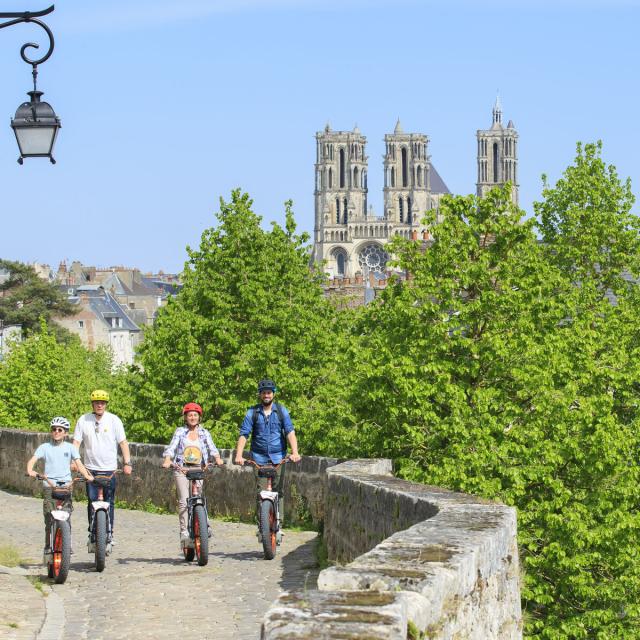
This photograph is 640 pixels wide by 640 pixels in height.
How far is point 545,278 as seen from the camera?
25000 millimetres

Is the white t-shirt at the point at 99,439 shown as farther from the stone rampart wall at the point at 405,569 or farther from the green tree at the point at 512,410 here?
the green tree at the point at 512,410

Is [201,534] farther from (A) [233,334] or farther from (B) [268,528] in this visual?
(A) [233,334]

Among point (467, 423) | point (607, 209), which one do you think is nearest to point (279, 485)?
point (467, 423)

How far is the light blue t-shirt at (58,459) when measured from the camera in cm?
1163

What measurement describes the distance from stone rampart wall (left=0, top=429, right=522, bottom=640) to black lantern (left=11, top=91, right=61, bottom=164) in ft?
11.0

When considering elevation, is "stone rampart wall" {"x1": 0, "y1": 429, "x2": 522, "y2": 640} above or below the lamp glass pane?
below

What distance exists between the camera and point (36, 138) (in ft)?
36.8

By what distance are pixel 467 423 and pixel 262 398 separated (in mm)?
9733

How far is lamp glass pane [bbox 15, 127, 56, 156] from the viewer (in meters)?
11.2

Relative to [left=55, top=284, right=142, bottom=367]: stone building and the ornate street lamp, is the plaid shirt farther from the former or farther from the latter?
[left=55, top=284, right=142, bottom=367]: stone building

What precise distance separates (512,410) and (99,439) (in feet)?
37.4

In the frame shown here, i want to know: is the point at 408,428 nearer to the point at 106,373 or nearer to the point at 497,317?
the point at 497,317

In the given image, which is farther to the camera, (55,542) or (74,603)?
(55,542)

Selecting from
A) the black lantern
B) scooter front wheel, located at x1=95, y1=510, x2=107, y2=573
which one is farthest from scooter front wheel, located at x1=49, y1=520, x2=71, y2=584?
the black lantern
